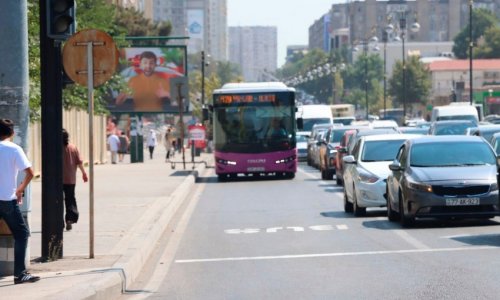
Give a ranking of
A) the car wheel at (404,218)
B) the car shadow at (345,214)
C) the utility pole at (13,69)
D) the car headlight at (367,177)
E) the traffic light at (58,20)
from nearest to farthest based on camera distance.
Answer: the utility pole at (13,69) < the traffic light at (58,20) < the car wheel at (404,218) < the car headlight at (367,177) < the car shadow at (345,214)

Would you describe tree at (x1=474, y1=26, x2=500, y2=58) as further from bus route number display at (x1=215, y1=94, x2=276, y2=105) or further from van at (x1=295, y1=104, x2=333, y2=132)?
bus route number display at (x1=215, y1=94, x2=276, y2=105)

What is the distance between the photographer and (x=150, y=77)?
71500 mm

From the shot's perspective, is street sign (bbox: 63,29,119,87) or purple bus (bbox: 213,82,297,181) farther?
purple bus (bbox: 213,82,297,181)

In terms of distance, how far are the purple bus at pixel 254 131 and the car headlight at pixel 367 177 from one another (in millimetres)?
19043

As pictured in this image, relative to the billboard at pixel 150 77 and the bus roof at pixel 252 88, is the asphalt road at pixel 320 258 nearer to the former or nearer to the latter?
the bus roof at pixel 252 88

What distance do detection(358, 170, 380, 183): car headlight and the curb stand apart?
11.9 ft

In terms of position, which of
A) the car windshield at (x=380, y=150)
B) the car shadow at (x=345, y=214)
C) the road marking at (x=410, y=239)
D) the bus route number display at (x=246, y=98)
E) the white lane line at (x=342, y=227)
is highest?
the bus route number display at (x=246, y=98)

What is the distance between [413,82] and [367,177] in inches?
4991

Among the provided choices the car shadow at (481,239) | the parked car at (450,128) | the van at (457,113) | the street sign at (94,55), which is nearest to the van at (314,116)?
the van at (457,113)

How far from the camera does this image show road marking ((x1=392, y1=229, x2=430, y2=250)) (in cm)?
1780

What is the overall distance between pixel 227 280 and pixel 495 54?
176 metres

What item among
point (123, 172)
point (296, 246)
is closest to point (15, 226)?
point (296, 246)

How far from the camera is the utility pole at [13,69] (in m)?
14.4

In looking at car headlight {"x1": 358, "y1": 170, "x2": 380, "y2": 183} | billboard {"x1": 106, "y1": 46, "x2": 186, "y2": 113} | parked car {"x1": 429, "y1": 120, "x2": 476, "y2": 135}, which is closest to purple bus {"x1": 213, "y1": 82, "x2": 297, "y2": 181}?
parked car {"x1": 429, "y1": 120, "x2": 476, "y2": 135}
